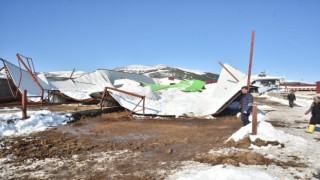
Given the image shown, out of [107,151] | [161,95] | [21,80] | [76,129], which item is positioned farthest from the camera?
[21,80]

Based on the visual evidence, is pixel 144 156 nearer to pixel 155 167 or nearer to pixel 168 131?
pixel 155 167

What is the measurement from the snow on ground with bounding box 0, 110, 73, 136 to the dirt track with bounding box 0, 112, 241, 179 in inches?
29.1

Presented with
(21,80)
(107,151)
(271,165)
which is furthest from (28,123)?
(21,80)

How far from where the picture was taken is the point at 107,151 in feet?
22.3

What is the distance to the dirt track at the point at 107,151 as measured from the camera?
5.16 metres

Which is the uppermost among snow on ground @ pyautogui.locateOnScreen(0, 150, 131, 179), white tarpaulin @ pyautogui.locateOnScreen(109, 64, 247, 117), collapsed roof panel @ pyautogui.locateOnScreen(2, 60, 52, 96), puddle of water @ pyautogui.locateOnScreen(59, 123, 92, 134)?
collapsed roof panel @ pyautogui.locateOnScreen(2, 60, 52, 96)

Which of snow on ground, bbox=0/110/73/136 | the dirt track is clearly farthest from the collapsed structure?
the dirt track

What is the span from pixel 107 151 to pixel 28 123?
4.90 meters

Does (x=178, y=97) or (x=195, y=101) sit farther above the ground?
(x=178, y=97)

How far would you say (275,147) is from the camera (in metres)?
6.64

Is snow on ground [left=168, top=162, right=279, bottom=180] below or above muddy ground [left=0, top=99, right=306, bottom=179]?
above

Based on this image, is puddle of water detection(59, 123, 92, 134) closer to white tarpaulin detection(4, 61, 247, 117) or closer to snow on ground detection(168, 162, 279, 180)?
white tarpaulin detection(4, 61, 247, 117)

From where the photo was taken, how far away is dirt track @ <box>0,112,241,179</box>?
516 centimetres

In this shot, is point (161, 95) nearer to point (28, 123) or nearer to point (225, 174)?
point (28, 123)
